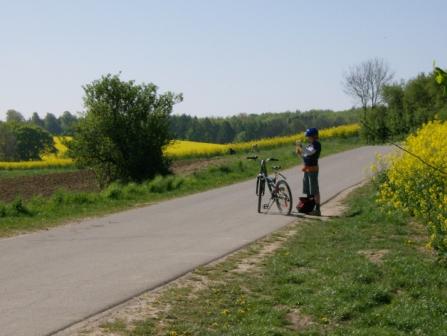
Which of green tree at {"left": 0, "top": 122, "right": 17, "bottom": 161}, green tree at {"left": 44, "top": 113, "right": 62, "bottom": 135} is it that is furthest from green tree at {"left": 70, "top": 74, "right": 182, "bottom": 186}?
green tree at {"left": 44, "top": 113, "right": 62, "bottom": 135}

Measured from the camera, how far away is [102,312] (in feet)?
20.3

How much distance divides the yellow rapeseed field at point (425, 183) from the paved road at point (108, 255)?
96.6 inches

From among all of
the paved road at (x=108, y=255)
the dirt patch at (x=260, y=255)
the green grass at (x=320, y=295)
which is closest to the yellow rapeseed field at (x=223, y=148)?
the paved road at (x=108, y=255)

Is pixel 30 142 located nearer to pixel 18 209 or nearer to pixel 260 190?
pixel 18 209

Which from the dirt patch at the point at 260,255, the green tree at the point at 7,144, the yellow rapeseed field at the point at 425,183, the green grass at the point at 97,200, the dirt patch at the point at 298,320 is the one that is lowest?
the dirt patch at the point at 298,320

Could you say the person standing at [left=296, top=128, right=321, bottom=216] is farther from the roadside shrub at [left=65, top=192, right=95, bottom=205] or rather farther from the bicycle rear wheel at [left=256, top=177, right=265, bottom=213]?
the roadside shrub at [left=65, top=192, right=95, bottom=205]

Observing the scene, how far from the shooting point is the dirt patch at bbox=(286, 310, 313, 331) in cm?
587

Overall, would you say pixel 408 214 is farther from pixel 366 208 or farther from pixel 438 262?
pixel 438 262

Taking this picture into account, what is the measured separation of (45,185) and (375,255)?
30866mm

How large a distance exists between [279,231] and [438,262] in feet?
12.0

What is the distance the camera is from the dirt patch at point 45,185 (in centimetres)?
3175

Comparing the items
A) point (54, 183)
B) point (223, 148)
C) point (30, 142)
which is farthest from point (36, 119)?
point (54, 183)

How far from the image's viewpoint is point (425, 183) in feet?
34.1

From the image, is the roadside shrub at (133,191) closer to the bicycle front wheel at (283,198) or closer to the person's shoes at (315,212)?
the bicycle front wheel at (283,198)
